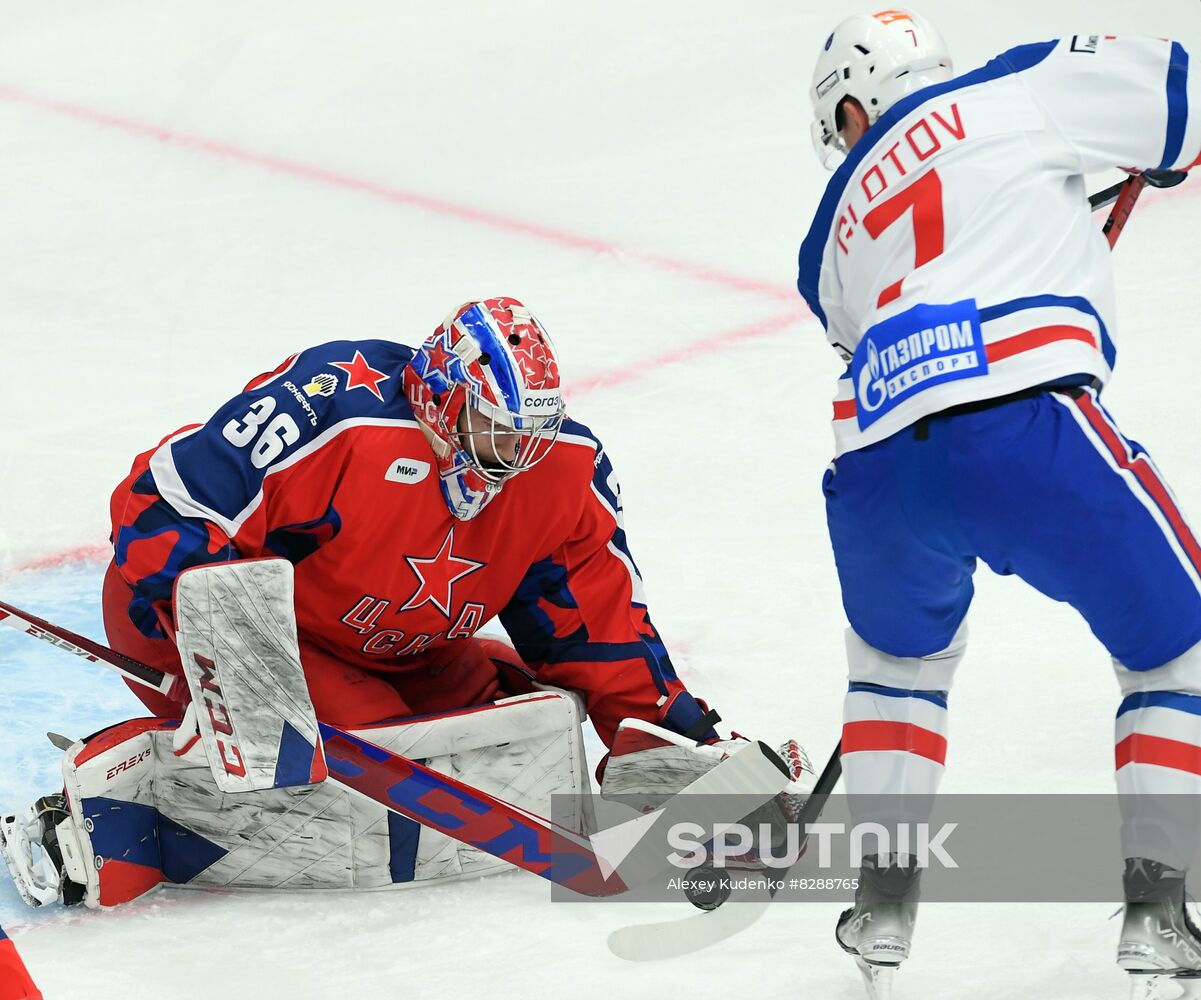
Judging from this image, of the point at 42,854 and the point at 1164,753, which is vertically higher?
the point at 1164,753

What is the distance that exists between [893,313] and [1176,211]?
12.0ft

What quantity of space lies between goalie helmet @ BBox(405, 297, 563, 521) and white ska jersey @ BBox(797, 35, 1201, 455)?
558 millimetres

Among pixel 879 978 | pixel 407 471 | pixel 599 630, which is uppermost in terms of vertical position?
pixel 407 471

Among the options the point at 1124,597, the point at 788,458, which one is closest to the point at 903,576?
the point at 1124,597

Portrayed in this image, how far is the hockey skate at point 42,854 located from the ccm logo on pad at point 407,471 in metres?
0.74

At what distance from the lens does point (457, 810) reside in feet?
8.87

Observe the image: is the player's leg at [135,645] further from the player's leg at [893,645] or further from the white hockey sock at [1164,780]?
the white hockey sock at [1164,780]

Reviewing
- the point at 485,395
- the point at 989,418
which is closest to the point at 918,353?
the point at 989,418

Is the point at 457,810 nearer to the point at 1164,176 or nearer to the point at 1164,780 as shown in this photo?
the point at 1164,780

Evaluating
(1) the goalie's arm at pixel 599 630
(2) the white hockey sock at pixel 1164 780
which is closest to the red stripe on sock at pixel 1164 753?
(2) the white hockey sock at pixel 1164 780

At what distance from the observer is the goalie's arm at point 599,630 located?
3020 mm

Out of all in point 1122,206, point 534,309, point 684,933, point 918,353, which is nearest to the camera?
point 918,353

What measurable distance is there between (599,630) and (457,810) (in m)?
0.46

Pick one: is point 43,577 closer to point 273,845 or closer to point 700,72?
point 273,845
